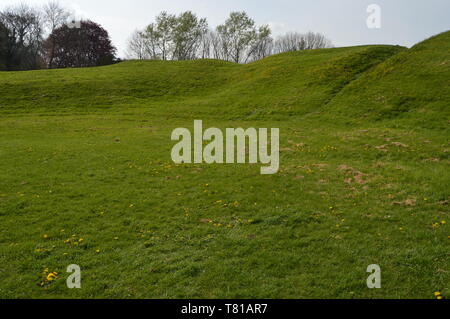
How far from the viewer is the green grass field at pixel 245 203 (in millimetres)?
8492

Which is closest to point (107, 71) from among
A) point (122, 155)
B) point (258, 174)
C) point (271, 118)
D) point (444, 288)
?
point (271, 118)

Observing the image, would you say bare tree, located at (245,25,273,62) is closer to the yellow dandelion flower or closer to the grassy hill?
the grassy hill

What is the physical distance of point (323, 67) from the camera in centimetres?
4419

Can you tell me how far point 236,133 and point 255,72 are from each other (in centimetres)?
2671

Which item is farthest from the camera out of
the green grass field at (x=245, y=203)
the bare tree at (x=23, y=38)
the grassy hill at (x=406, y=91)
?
the bare tree at (x=23, y=38)

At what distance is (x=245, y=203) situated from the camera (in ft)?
44.6

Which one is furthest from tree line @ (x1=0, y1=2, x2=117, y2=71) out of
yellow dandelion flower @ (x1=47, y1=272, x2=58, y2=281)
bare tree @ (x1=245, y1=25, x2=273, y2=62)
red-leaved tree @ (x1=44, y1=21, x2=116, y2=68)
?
yellow dandelion flower @ (x1=47, y1=272, x2=58, y2=281)

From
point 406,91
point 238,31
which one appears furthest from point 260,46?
point 406,91

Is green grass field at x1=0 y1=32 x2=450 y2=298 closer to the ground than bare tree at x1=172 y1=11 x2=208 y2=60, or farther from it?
closer to the ground

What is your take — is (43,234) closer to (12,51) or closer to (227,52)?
(12,51)

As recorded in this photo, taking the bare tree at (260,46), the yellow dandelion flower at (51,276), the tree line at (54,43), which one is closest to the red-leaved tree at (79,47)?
the tree line at (54,43)

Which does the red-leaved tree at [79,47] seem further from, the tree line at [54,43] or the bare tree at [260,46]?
the bare tree at [260,46]

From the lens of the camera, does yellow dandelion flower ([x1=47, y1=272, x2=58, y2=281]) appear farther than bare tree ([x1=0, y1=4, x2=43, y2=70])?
No

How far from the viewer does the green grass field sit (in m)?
8.49
